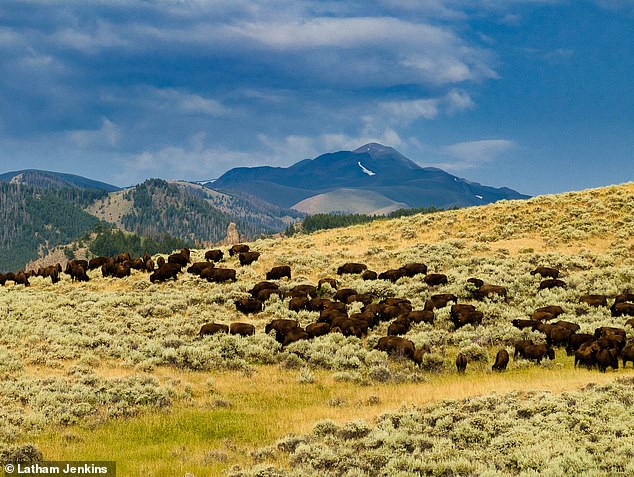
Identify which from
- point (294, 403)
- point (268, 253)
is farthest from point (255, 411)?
point (268, 253)

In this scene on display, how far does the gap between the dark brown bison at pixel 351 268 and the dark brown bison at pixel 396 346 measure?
13.0 metres

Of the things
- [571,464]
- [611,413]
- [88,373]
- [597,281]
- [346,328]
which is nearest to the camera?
[571,464]

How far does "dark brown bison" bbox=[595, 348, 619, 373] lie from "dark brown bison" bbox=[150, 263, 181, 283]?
2431 centimetres

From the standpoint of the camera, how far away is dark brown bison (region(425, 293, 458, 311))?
26.0 metres

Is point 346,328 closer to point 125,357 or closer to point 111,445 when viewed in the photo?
point 125,357

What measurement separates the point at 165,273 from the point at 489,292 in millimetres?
18834

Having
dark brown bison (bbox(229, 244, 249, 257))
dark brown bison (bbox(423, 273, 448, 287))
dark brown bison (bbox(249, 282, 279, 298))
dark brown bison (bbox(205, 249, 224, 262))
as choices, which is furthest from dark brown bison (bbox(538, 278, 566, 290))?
dark brown bison (bbox(205, 249, 224, 262))

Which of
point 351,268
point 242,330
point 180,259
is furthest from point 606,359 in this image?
point 180,259

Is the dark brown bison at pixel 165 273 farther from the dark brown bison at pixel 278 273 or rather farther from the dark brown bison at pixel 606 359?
the dark brown bison at pixel 606 359

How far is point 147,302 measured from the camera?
96.5ft

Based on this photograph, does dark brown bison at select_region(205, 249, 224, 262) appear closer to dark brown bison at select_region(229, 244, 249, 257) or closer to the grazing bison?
dark brown bison at select_region(229, 244, 249, 257)

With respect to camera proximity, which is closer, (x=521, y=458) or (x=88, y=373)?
(x=521, y=458)

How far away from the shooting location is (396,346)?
69.1 ft

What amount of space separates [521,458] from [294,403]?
24.6ft
